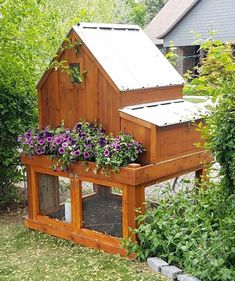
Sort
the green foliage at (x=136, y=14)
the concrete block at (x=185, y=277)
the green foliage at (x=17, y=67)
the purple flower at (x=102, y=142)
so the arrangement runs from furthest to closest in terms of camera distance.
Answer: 1. the green foliage at (x=136, y=14)
2. the green foliage at (x=17, y=67)
3. the purple flower at (x=102, y=142)
4. the concrete block at (x=185, y=277)

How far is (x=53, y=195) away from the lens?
4.45 meters

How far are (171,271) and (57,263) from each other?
101 centimetres

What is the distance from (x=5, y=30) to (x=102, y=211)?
228cm

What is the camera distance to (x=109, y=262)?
355 centimetres

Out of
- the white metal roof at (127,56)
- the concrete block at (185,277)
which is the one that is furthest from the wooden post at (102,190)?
the concrete block at (185,277)

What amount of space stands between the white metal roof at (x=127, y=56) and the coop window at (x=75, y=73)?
0.82 ft

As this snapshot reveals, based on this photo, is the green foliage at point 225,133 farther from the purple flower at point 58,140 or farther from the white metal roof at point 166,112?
the purple flower at point 58,140

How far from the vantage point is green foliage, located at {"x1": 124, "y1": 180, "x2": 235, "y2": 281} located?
298 centimetres

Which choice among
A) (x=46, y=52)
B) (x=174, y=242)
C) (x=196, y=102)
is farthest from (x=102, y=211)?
(x=46, y=52)

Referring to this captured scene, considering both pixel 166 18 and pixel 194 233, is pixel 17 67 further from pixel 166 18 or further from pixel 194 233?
pixel 166 18

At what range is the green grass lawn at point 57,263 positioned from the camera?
Answer: 3.33 metres

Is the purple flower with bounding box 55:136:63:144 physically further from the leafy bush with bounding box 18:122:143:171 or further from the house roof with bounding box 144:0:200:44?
the house roof with bounding box 144:0:200:44

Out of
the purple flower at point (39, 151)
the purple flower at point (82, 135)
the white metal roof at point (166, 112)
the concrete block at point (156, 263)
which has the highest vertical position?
the white metal roof at point (166, 112)

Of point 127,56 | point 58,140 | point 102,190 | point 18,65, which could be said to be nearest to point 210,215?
point 102,190
